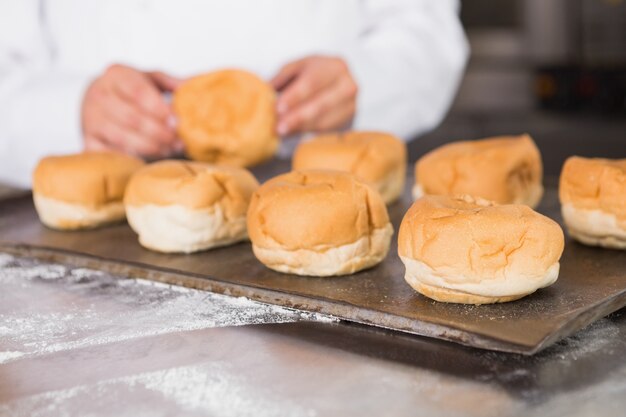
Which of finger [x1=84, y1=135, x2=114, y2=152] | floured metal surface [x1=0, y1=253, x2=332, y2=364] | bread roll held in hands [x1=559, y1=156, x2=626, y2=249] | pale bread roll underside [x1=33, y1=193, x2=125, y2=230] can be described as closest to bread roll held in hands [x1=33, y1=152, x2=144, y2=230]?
pale bread roll underside [x1=33, y1=193, x2=125, y2=230]

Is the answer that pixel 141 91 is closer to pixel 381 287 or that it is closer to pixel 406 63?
pixel 406 63

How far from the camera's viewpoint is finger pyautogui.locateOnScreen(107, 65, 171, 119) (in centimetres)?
223

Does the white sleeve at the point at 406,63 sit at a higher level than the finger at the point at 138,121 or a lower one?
lower

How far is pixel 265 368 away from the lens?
1050mm

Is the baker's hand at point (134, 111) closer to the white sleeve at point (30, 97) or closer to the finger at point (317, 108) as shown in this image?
the white sleeve at point (30, 97)

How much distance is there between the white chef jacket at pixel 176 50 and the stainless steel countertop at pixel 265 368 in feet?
4.72

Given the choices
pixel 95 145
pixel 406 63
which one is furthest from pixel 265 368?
pixel 406 63

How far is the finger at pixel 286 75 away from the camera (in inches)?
89.9

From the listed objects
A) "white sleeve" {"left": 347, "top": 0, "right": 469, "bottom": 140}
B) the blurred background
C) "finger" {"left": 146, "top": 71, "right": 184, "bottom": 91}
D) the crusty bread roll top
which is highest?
"finger" {"left": 146, "top": 71, "right": 184, "bottom": 91}

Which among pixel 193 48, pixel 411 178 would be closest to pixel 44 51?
pixel 193 48

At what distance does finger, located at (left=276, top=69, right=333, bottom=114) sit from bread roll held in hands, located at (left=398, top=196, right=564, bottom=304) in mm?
1087

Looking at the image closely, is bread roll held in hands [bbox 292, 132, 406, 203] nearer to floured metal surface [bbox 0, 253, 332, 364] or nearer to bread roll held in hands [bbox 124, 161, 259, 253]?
bread roll held in hands [bbox 124, 161, 259, 253]

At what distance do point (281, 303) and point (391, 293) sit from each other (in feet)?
0.57

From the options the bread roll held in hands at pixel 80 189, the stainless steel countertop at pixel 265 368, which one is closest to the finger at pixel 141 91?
the bread roll held in hands at pixel 80 189
